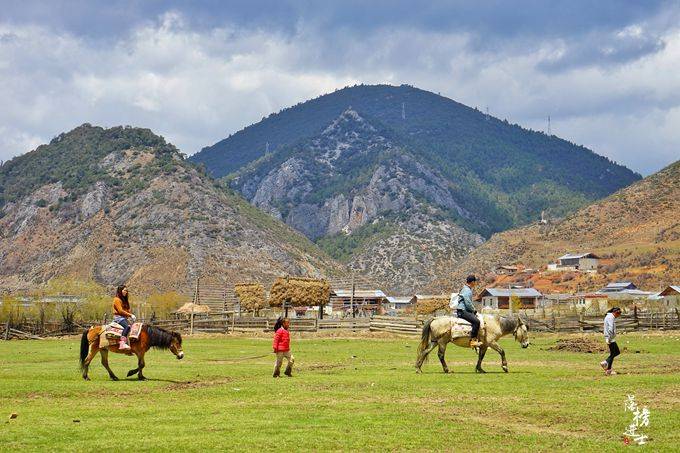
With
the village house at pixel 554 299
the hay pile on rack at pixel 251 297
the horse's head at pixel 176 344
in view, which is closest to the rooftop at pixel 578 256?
the village house at pixel 554 299

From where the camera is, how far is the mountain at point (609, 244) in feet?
372

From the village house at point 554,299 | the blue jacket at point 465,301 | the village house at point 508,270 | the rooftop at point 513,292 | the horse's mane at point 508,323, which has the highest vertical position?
the village house at point 508,270

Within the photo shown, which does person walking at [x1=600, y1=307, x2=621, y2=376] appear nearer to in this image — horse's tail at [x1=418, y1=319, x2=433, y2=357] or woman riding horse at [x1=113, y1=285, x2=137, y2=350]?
horse's tail at [x1=418, y1=319, x2=433, y2=357]

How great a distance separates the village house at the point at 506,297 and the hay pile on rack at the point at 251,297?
121 ft

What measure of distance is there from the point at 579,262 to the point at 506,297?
18.6m

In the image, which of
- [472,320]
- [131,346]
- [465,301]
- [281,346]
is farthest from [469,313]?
[131,346]

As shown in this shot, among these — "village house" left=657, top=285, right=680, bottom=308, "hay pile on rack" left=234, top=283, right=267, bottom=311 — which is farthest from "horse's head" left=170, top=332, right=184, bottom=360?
"village house" left=657, top=285, right=680, bottom=308

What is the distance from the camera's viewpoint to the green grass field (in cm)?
1262

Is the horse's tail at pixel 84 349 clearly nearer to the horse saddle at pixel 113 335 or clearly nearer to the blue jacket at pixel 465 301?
the horse saddle at pixel 113 335

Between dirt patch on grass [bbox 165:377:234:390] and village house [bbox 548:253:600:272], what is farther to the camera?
village house [bbox 548:253:600:272]

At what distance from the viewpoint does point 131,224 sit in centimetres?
12925

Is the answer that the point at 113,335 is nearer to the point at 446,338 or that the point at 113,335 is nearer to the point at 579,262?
the point at 446,338

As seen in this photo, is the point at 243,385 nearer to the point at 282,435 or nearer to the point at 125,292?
the point at 125,292

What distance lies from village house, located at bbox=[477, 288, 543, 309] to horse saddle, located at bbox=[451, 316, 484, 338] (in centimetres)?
8194
